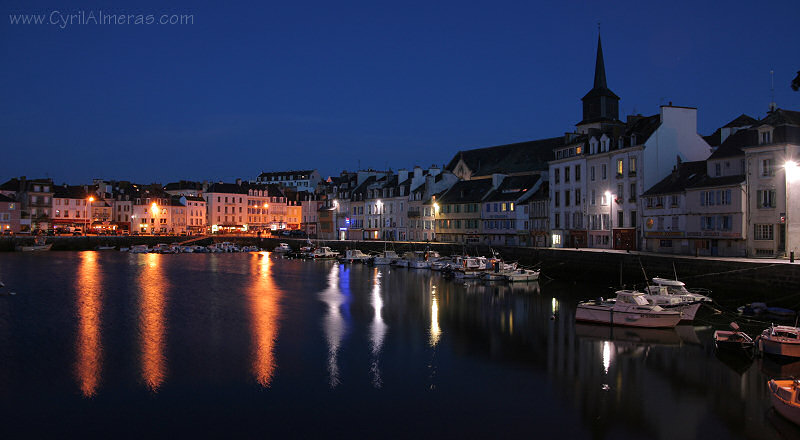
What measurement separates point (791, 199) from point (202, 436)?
37.4m

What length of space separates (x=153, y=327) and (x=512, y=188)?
49376 millimetres

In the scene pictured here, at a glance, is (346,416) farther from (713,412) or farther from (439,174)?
(439,174)

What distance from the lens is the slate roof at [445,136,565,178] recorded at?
7875 centimetres

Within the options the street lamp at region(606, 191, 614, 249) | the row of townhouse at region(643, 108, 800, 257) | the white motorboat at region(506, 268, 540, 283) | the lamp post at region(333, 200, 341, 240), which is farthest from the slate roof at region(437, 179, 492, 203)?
the lamp post at region(333, 200, 341, 240)

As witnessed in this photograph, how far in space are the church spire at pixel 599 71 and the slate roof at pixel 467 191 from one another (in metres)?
17.7

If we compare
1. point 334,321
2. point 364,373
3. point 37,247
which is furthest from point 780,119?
A: point 37,247

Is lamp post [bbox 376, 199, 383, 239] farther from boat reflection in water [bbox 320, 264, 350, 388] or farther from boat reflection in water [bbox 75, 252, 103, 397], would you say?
boat reflection in water [bbox 75, 252, 103, 397]

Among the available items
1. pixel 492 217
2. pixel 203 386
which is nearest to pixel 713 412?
pixel 203 386

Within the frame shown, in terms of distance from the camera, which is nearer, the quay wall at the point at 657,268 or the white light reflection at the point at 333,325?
the white light reflection at the point at 333,325

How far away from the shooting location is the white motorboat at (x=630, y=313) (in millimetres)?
28172

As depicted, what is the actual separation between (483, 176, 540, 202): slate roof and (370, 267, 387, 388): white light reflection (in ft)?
90.2

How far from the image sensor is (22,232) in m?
102

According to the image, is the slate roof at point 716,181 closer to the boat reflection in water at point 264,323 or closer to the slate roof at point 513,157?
the slate roof at point 513,157

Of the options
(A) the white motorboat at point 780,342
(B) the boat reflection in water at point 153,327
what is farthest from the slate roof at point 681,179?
(B) the boat reflection in water at point 153,327
